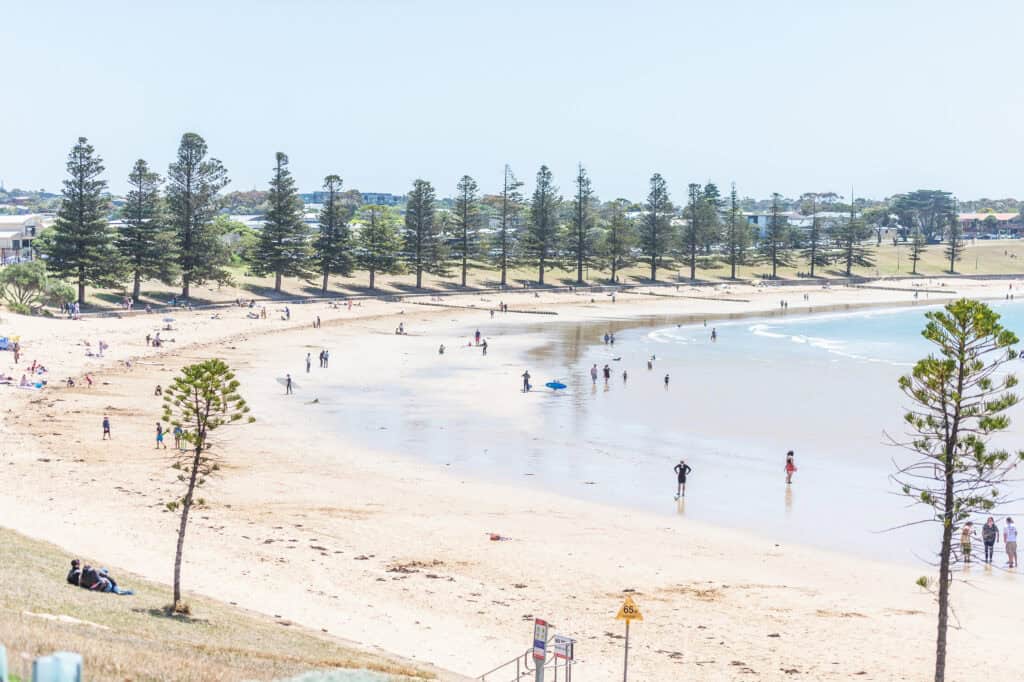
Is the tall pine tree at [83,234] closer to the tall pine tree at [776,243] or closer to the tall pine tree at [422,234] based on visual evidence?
the tall pine tree at [422,234]

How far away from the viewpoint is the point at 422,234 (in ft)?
311

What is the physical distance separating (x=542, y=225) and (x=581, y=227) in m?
4.90

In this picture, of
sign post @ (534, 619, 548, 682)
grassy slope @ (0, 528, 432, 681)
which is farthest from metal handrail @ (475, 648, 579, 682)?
sign post @ (534, 619, 548, 682)

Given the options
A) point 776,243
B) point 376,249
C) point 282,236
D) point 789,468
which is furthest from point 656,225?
point 789,468

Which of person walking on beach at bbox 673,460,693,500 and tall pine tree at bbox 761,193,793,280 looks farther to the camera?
tall pine tree at bbox 761,193,793,280

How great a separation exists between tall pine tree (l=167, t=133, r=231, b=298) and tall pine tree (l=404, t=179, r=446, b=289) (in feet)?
67.6

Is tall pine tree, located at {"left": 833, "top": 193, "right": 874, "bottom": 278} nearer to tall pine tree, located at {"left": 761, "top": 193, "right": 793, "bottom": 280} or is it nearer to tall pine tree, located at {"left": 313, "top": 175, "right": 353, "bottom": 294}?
tall pine tree, located at {"left": 761, "top": 193, "right": 793, "bottom": 280}

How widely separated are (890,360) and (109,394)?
3865 centimetres

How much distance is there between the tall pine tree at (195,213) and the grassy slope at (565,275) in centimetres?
193

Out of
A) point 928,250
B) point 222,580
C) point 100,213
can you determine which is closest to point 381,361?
point 100,213

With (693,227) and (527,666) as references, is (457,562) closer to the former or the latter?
(527,666)

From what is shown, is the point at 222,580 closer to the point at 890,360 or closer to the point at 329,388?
the point at 329,388

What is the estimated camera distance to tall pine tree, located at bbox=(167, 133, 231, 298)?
7562 centimetres

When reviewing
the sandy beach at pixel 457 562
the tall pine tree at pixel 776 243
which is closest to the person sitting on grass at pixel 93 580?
the sandy beach at pixel 457 562
